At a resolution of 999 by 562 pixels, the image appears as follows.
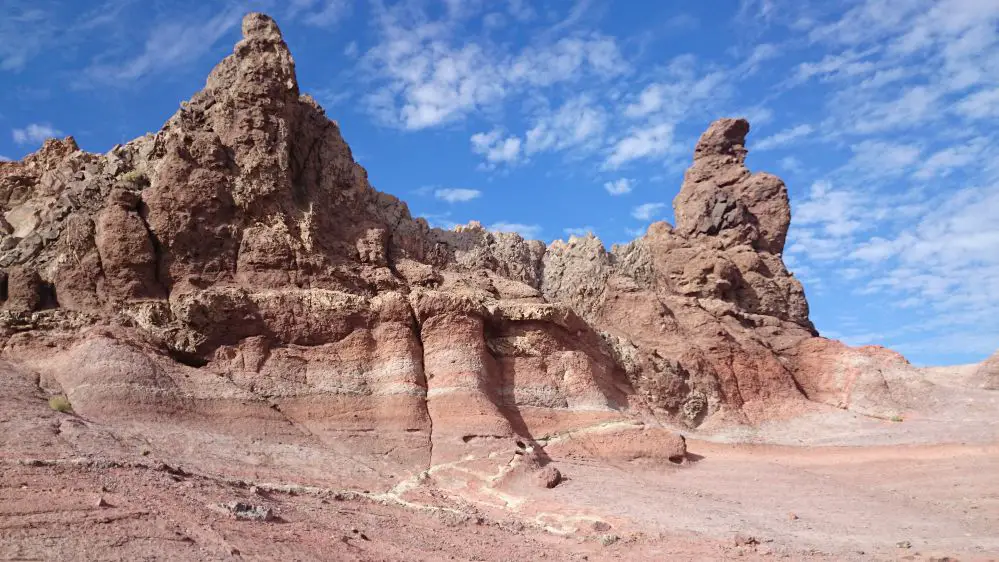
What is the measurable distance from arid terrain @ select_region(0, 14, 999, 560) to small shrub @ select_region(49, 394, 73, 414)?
0.25ft

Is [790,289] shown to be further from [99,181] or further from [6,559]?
[6,559]

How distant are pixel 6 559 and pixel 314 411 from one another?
11833 millimetres

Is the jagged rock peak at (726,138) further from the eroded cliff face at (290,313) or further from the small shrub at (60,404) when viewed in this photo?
the small shrub at (60,404)

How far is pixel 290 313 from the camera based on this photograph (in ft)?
75.8

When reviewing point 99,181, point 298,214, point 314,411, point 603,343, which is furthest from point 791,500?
point 99,181

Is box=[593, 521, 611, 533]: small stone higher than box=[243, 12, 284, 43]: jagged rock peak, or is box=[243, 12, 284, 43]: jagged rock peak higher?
box=[243, 12, 284, 43]: jagged rock peak

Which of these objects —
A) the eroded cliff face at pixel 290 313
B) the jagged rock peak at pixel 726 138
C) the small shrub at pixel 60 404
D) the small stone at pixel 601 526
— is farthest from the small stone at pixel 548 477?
the jagged rock peak at pixel 726 138

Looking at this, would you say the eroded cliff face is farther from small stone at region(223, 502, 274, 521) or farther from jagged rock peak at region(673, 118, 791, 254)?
jagged rock peak at region(673, 118, 791, 254)

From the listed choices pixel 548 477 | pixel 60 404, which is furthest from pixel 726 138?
pixel 60 404

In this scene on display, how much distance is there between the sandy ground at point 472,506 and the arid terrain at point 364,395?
0.32 feet

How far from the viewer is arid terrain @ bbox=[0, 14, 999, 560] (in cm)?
1541

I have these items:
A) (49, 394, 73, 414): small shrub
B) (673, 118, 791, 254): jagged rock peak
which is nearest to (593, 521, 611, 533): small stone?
(49, 394, 73, 414): small shrub

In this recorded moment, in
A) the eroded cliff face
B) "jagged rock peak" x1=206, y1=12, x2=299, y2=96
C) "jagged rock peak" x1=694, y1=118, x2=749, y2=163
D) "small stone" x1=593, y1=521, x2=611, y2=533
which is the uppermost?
"jagged rock peak" x1=694, y1=118, x2=749, y2=163

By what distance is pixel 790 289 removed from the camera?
3950 cm
